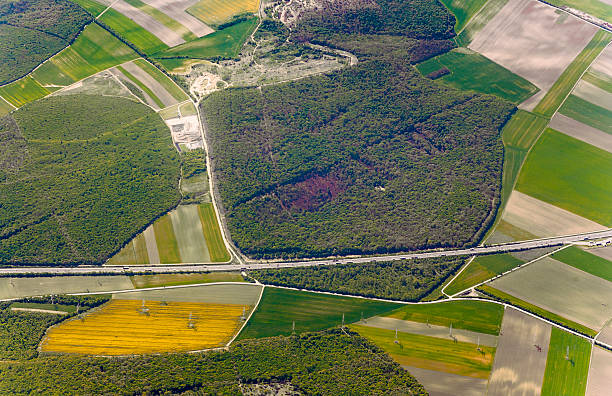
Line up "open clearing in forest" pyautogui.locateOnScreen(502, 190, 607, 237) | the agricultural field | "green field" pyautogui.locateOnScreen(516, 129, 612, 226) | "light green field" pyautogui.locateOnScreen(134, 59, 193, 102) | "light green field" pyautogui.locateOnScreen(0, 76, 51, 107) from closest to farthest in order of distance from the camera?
1. the agricultural field
2. "open clearing in forest" pyautogui.locateOnScreen(502, 190, 607, 237)
3. "green field" pyautogui.locateOnScreen(516, 129, 612, 226)
4. "light green field" pyautogui.locateOnScreen(0, 76, 51, 107)
5. "light green field" pyautogui.locateOnScreen(134, 59, 193, 102)

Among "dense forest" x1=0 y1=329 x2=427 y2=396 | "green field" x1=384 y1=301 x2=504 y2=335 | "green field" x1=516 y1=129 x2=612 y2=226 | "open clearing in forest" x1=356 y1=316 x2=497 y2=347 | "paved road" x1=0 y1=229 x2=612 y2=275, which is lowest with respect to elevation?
"dense forest" x1=0 y1=329 x2=427 y2=396

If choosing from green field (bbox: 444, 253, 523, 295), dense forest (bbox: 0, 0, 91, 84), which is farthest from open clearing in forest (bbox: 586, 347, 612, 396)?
dense forest (bbox: 0, 0, 91, 84)

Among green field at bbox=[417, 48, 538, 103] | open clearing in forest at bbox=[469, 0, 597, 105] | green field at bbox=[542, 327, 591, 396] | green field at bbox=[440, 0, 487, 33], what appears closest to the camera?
green field at bbox=[542, 327, 591, 396]

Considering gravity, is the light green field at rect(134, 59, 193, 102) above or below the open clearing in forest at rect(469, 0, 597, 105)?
below

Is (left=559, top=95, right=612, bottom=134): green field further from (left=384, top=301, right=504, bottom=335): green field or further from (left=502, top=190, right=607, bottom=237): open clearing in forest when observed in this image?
(left=384, top=301, right=504, bottom=335): green field

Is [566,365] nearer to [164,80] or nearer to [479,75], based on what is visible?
[479,75]

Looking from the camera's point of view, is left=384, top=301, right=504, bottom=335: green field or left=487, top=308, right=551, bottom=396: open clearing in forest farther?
left=384, top=301, right=504, bottom=335: green field

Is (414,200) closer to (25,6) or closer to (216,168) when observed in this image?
(216,168)
